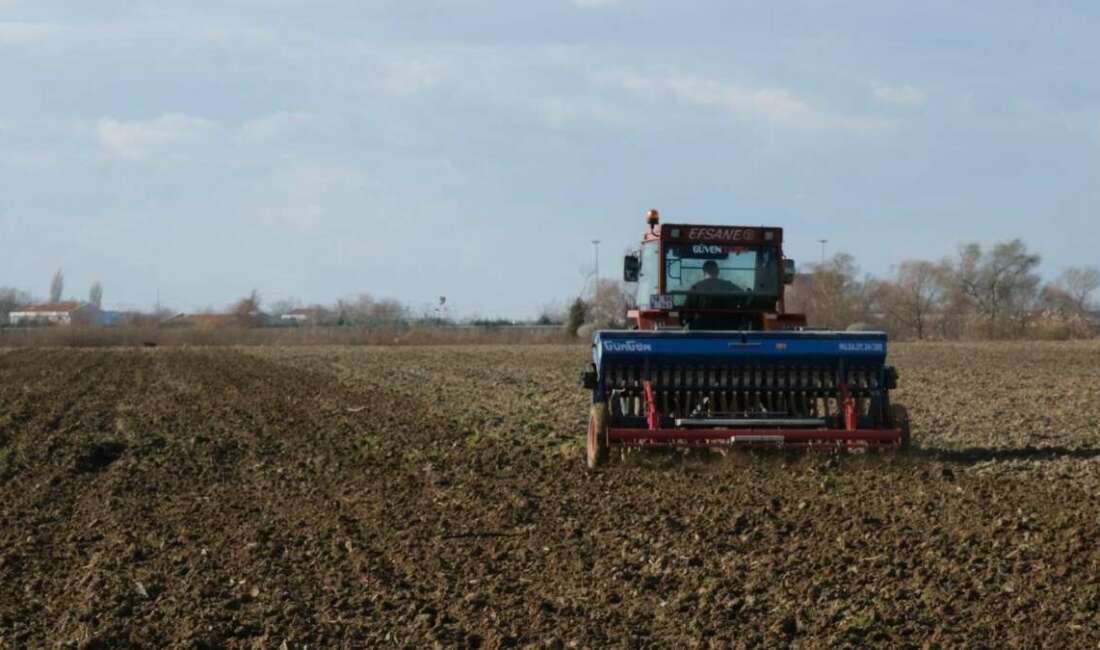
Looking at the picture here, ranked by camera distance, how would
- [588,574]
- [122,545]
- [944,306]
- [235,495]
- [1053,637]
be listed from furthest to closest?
[944,306] → [235,495] → [122,545] → [588,574] → [1053,637]

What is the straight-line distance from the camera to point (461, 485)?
11445 mm

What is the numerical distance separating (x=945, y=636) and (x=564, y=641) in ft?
5.76

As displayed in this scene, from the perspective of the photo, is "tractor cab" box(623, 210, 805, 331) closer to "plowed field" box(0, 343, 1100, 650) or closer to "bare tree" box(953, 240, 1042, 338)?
"plowed field" box(0, 343, 1100, 650)

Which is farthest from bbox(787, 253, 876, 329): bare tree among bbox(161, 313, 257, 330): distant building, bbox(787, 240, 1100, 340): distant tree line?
bbox(161, 313, 257, 330): distant building

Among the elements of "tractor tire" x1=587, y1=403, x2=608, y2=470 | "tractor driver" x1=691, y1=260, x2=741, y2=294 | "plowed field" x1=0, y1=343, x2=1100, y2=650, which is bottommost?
"plowed field" x1=0, y1=343, x2=1100, y2=650

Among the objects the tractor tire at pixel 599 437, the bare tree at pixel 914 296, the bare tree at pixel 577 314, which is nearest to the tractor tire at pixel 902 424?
the tractor tire at pixel 599 437

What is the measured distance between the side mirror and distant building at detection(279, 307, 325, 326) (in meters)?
85.2

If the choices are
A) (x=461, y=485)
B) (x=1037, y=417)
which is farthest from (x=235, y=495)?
(x=1037, y=417)

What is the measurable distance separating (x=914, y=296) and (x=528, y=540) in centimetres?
7758

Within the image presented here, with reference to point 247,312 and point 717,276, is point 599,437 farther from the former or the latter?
point 247,312

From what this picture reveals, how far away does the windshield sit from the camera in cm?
1412

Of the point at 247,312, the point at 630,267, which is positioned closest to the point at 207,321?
the point at 247,312

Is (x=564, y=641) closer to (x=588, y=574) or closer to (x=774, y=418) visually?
(x=588, y=574)

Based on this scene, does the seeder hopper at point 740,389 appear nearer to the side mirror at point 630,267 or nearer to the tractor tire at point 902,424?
the tractor tire at point 902,424
